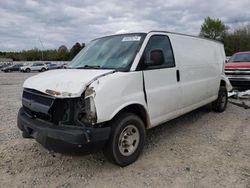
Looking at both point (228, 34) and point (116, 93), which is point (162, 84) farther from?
point (228, 34)

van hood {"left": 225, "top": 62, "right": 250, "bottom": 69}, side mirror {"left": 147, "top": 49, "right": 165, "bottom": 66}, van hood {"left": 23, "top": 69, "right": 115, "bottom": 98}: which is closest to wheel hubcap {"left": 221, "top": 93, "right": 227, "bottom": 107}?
van hood {"left": 225, "top": 62, "right": 250, "bottom": 69}

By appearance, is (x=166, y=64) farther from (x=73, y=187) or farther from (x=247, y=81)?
(x=247, y=81)

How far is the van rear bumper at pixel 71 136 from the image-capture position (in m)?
2.84

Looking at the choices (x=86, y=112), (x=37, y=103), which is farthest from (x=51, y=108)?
(x=86, y=112)

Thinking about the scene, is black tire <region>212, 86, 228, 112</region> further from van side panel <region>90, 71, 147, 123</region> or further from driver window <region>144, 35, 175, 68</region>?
van side panel <region>90, 71, 147, 123</region>

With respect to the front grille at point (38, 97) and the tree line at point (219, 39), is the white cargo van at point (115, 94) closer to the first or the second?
the front grille at point (38, 97)

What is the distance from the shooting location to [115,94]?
3.11m

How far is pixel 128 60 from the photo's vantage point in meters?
3.52

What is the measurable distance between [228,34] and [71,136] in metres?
56.3

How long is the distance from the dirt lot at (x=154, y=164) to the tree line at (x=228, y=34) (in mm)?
45304

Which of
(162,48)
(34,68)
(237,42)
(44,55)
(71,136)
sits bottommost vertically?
(71,136)

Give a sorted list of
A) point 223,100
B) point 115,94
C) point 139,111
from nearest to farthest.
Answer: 1. point 115,94
2. point 139,111
3. point 223,100

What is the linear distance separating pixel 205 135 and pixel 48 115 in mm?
3178

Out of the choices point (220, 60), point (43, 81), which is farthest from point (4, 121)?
point (220, 60)
